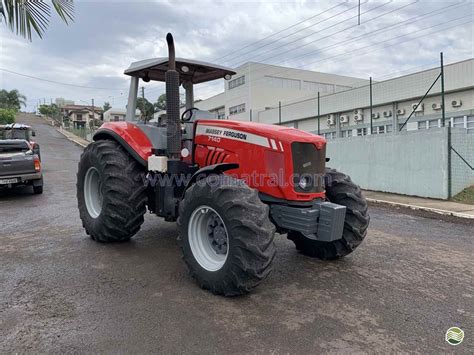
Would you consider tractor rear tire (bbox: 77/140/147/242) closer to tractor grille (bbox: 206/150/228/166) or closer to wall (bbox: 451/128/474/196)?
tractor grille (bbox: 206/150/228/166)

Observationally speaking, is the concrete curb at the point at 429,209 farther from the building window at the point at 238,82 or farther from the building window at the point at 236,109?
the building window at the point at 238,82

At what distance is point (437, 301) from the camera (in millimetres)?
3840

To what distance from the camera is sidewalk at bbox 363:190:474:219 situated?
8924 mm

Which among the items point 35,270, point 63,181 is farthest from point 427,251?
point 63,181

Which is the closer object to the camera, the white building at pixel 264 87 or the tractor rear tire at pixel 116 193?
the tractor rear tire at pixel 116 193

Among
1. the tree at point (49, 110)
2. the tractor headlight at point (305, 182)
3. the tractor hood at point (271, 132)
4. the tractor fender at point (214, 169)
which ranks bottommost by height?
the tractor headlight at point (305, 182)

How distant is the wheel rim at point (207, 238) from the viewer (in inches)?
162

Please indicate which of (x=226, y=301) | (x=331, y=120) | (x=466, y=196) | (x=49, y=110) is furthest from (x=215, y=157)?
(x=49, y=110)

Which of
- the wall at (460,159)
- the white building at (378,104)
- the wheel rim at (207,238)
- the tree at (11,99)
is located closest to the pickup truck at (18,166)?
the white building at (378,104)

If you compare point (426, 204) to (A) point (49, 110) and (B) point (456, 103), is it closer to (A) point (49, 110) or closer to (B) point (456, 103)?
(B) point (456, 103)

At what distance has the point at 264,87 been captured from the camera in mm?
42281

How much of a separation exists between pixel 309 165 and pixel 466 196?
828cm

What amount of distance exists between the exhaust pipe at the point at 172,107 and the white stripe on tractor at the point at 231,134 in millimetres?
303

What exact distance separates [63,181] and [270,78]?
106 feet
